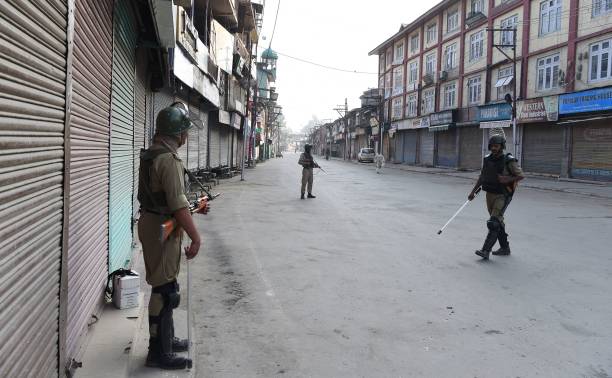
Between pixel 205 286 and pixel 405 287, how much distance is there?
7.02ft

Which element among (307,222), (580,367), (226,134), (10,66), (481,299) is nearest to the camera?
(10,66)

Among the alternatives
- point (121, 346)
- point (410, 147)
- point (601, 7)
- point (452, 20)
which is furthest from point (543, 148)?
point (121, 346)

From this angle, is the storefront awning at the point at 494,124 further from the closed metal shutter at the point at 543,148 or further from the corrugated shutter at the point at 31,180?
the corrugated shutter at the point at 31,180

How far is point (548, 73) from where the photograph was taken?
27.1 m

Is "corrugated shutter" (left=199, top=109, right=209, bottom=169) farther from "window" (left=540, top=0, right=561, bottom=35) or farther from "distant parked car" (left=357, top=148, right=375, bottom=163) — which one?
"distant parked car" (left=357, top=148, right=375, bottom=163)

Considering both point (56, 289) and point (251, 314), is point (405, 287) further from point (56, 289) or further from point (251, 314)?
point (56, 289)

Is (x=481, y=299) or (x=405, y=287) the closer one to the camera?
(x=481, y=299)

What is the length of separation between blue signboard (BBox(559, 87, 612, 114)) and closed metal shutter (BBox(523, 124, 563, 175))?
157 centimetres

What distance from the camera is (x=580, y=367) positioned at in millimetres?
3631

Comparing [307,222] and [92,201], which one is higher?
[92,201]

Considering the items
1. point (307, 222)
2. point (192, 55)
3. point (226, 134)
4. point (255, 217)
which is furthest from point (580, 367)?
point (226, 134)

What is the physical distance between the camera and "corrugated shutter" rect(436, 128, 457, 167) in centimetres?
3838

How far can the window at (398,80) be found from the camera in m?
50.2

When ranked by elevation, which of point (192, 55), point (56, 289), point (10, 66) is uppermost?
point (192, 55)
